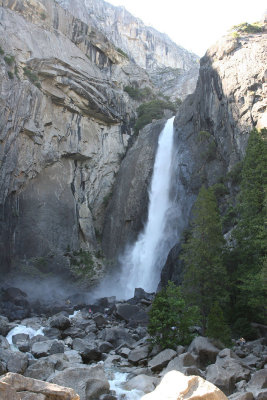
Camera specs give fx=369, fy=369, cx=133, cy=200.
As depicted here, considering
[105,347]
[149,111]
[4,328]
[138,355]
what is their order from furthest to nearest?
[149,111] < [4,328] < [105,347] < [138,355]

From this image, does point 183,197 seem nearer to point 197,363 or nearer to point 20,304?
point 20,304

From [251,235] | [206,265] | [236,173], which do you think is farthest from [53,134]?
[251,235]

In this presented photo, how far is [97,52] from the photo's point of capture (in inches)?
1876

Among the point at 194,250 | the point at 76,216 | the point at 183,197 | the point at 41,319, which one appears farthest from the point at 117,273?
the point at 194,250

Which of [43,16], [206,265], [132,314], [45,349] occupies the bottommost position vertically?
[45,349]

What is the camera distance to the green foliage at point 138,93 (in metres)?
49.6

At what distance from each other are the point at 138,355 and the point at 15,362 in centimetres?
479

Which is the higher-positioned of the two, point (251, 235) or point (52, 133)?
point (52, 133)

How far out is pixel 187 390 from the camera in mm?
6086

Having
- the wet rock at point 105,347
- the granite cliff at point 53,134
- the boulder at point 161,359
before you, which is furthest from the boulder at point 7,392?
the granite cliff at point 53,134

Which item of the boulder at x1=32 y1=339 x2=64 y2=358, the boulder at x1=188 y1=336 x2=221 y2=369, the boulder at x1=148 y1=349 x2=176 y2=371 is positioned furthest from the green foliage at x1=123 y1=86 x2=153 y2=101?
the boulder at x1=148 y1=349 x2=176 y2=371

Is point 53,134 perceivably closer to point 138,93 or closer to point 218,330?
point 138,93

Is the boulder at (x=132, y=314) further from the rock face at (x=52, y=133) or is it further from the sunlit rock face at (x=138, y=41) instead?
the sunlit rock face at (x=138, y=41)

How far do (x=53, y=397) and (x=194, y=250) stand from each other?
12984mm
